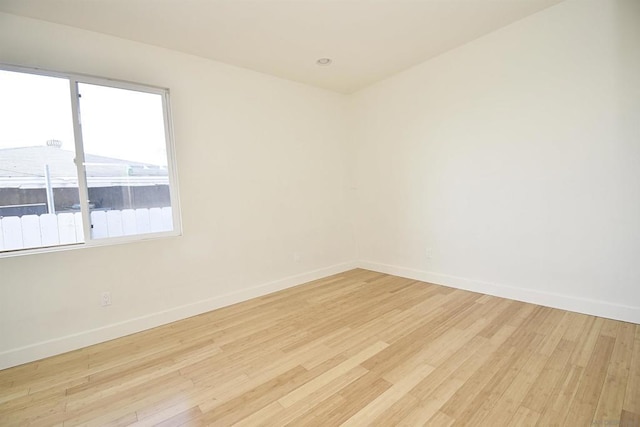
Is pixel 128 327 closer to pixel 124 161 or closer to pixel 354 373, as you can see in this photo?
pixel 124 161

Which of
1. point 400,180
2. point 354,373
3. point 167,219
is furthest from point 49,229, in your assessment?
point 400,180

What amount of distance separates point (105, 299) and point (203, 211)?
3.76ft

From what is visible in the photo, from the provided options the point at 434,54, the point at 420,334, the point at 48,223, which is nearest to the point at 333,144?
the point at 434,54

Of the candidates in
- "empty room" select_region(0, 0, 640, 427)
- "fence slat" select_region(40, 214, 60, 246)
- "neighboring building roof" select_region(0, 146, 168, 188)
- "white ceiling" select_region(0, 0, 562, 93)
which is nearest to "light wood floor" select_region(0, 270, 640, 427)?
"empty room" select_region(0, 0, 640, 427)

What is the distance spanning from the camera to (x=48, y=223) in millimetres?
2365

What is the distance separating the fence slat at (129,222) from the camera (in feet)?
8.70

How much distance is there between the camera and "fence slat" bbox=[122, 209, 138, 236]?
104 inches

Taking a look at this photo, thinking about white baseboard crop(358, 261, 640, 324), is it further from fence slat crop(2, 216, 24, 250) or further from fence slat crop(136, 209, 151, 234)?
fence slat crop(2, 216, 24, 250)

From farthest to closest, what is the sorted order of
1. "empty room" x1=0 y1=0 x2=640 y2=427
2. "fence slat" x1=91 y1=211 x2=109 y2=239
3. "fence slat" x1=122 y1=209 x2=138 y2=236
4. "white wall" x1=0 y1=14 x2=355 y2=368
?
"fence slat" x1=122 y1=209 x2=138 y2=236
"fence slat" x1=91 y1=211 x2=109 y2=239
"white wall" x1=0 y1=14 x2=355 y2=368
"empty room" x1=0 y1=0 x2=640 y2=427

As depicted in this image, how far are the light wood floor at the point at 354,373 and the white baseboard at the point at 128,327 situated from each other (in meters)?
0.08

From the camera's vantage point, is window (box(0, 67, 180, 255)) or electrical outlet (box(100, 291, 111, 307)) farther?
electrical outlet (box(100, 291, 111, 307))

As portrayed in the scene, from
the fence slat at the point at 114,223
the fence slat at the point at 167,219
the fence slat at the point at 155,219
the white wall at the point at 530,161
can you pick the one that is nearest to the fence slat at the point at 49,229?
the fence slat at the point at 114,223

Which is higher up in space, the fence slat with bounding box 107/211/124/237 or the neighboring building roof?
the neighboring building roof

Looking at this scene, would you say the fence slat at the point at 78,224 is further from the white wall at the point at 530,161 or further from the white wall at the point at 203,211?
the white wall at the point at 530,161
